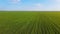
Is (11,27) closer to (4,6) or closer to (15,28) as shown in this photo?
(15,28)

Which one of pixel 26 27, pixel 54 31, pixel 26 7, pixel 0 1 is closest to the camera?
pixel 54 31

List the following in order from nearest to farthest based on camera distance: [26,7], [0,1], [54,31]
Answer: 1. [54,31]
2. [0,1]
3. [26,7]

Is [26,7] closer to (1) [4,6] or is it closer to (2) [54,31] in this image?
(1) [4,6]

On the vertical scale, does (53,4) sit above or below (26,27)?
above

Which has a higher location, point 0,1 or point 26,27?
point 0,1

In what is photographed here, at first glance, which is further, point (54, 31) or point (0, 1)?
point (0, 1)

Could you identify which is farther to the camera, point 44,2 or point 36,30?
point 44,2

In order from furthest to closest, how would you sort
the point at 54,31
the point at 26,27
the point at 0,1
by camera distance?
the point at 0,1
the point at 26,27
the point at 54,31

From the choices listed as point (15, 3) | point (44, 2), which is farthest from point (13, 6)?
point (44, 2)

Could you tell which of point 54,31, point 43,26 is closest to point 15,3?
point 43,26
